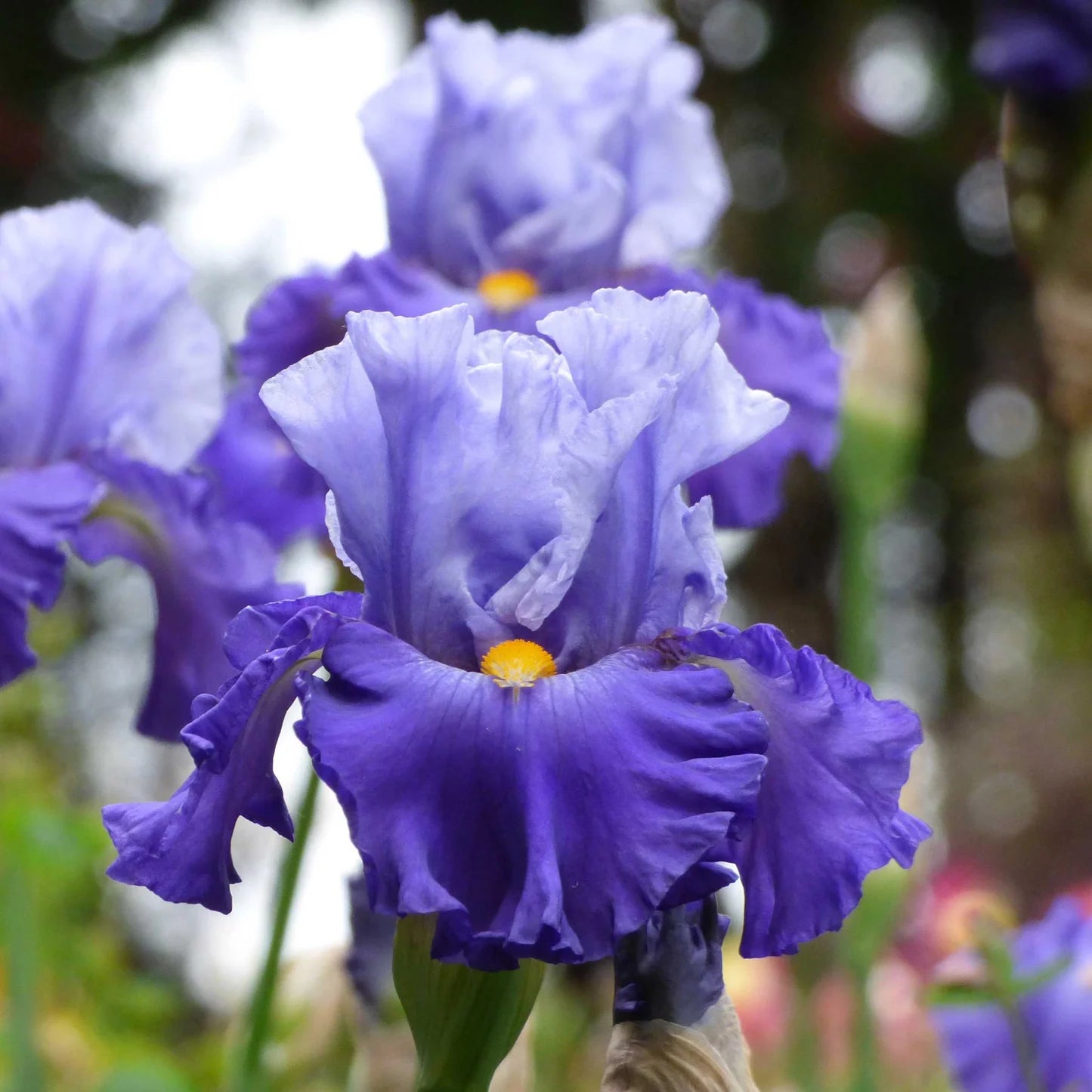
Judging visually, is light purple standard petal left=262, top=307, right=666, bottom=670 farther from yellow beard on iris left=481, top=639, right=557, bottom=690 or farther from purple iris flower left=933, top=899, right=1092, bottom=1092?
purple iris flower left=933, top=899, right=1092, bottom=1092

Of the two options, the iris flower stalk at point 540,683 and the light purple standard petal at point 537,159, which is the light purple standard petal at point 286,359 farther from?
the iris flower stalk at point 540,683

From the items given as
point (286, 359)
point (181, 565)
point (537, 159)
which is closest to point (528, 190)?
point (537, 159)

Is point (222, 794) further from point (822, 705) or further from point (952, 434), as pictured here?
point (952, 434)

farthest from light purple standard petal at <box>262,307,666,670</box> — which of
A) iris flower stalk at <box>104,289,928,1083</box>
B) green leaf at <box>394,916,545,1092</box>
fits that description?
green leaf at <box>394,916,545,1092</box>

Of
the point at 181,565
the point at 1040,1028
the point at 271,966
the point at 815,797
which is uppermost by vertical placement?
the point at 815,797

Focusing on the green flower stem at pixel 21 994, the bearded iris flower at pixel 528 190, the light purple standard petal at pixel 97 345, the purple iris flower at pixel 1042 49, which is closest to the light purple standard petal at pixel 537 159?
the bearded iris flower at pixel 528 190

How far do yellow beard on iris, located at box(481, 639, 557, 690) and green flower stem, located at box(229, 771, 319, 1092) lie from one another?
24 cm

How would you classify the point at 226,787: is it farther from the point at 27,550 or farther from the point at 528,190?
the point at 528,190

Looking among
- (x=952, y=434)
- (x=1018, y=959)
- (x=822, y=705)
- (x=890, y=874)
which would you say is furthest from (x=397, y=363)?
(x=952, y=434)

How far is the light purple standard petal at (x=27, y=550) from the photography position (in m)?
0.64

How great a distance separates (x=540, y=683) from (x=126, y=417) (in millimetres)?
434

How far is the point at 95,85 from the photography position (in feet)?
12.4

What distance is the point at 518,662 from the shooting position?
48 centimetres

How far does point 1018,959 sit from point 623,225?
0.54m
